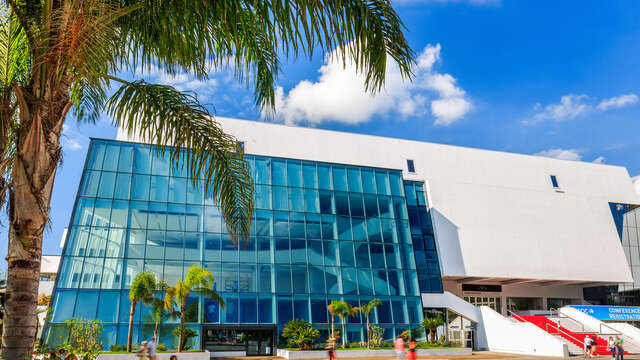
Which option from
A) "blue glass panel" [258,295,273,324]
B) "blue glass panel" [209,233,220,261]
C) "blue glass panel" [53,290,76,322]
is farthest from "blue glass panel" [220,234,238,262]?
"blue glass panel" [53,290,76,322]

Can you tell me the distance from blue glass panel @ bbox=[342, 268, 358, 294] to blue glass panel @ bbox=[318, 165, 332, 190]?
21.4ft

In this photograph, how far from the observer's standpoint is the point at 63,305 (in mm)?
24234

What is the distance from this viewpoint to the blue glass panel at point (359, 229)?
32750 mm

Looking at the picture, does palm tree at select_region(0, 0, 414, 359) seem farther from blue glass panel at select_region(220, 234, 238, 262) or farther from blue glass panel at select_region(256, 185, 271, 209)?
blue glass panel at select_region(256, 185, 271, 209)

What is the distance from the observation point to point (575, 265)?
41188 mm

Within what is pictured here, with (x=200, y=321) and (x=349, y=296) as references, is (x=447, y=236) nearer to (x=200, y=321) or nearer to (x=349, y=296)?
(x=349, y=296)

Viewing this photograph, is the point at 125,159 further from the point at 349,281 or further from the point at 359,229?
the point at 349,281

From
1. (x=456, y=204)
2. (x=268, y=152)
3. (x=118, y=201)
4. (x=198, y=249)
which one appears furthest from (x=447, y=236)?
(x=118, y=201)

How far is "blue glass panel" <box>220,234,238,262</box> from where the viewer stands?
29016 mm

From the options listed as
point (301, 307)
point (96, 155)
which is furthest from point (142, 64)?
point (96, 155)

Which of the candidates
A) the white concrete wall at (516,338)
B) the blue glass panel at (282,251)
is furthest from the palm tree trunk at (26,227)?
the white concrete wall at (516,338)

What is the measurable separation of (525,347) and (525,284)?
15554 mm

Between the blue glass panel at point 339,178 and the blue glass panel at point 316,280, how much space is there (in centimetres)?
683

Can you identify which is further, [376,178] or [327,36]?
[376,178]
